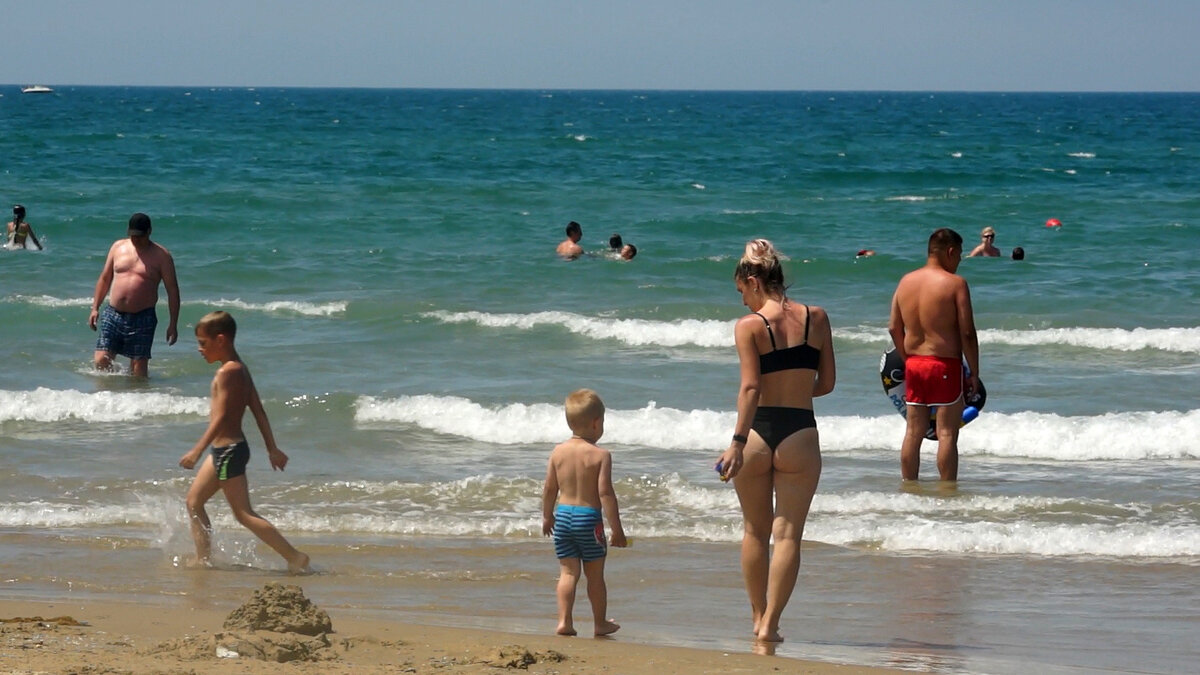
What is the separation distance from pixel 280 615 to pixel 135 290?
6480 millimetres

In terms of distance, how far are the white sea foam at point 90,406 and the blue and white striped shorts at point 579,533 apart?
574cm

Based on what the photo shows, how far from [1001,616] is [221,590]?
3321 millimetres

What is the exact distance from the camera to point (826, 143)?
4975cm

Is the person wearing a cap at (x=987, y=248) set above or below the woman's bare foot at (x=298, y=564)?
above

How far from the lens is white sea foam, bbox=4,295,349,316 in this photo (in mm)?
15039

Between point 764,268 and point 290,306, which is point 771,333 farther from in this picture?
point 290,306

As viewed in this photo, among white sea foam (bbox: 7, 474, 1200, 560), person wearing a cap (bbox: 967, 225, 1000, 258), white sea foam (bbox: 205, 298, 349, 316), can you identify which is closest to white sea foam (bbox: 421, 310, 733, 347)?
white sea foam (bbox: 205, 298, 349, 316)

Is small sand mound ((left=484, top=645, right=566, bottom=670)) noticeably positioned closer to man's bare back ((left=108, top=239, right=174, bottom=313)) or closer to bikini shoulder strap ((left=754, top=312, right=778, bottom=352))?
bikini shoulder strap ((left=754, top=312, right=778, bottom=352))

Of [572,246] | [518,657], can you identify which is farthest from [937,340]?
[572,246]

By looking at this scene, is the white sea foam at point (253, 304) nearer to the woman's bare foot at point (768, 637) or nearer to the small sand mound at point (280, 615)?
the small sand mound at point (280, 615)

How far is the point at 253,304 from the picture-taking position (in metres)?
15.7

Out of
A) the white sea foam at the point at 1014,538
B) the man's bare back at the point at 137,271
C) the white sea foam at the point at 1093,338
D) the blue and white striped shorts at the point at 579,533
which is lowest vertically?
the white sea foam at the point at 1014,538

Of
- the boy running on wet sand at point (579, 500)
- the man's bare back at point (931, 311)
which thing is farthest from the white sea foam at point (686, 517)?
the boy running on wet sand at point (579, 500)

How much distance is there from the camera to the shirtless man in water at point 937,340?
7652 millimetres
